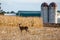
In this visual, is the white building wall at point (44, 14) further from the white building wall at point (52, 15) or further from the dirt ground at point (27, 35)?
the dirt ground at point (27, 35)

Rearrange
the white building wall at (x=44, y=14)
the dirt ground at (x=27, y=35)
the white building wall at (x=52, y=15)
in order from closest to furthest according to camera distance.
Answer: the dirt ground at (x=27, y=35)
the white building wall at (x=52, y=15)
the white building wall at (x=44, y=14)

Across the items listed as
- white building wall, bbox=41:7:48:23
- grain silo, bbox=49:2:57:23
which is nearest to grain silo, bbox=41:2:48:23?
white building wall, bbox=41:7:48:23

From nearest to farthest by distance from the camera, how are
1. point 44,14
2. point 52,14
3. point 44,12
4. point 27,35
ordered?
1. point 27,35
2. point 52,14
3. point 44,14
4. point 44,12

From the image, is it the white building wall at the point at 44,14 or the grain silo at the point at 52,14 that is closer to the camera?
the grain silo at the point at 52,14

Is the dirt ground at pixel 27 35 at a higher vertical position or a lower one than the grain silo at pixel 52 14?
higher

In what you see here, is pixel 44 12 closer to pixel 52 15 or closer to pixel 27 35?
pixel 52 15

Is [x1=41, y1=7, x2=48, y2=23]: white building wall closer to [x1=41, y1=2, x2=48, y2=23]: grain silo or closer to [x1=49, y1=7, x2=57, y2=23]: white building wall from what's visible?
[x1=41, y1=2, x2=48, y2=23]: grain silo

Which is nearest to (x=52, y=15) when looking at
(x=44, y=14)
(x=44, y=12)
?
(x=44, y=14)

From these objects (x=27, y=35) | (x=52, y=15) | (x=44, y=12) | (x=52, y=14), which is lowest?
(x=52, y=15)

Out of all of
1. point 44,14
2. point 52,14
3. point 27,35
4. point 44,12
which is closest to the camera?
point 27,35

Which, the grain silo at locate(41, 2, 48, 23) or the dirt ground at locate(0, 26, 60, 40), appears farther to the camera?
the grain silo at locate(41, 2, 48, 23)

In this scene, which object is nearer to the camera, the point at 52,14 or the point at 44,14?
the point at 52,14

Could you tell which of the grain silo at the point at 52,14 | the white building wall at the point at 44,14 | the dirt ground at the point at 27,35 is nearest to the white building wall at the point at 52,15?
the grain silo at the point at 52,14

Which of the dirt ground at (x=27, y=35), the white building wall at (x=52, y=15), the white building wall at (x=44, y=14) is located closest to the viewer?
the dirt ground at (x=27, y=35)
